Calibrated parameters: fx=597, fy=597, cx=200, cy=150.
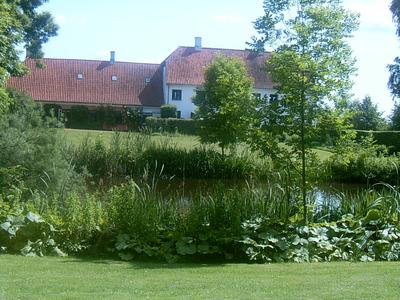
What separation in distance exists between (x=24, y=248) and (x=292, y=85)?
4569 millimetres

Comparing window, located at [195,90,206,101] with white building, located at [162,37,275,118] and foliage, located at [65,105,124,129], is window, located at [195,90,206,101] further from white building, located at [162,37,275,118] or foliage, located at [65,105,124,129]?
white building, located at [162,37,275,118]

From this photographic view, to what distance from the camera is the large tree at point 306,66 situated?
9.15 m

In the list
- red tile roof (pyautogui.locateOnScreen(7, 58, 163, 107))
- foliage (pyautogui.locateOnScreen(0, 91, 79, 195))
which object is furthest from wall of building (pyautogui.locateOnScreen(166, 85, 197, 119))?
foliage (pyautogui.locateOnScreen(0, 91, 79, 195))

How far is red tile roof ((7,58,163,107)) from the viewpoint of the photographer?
52.9m

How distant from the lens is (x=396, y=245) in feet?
28.9

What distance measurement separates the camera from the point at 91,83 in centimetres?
5453

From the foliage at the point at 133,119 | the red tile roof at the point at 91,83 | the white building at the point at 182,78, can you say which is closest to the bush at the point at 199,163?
the foliage at the point at 133,119

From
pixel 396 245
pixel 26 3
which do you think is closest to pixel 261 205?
pixel 396 245

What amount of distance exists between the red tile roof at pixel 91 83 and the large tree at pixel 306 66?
44216mm

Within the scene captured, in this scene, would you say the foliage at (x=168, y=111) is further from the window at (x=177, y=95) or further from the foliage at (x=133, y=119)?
the window at (x=177, y=95)

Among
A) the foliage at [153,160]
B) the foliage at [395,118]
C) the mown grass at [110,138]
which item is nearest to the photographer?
the foliage at [153,160]

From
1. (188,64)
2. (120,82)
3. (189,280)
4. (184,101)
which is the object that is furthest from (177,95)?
(189,280)

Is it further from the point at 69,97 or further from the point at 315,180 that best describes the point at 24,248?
the point at 69,97

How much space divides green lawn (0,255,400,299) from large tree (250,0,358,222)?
2272mm
